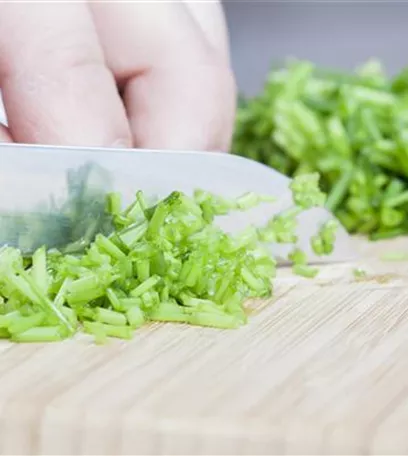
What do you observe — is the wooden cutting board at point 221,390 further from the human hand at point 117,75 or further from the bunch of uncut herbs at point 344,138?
the bunch of uncut herbs at point 344,138

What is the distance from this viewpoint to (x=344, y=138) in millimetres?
1814

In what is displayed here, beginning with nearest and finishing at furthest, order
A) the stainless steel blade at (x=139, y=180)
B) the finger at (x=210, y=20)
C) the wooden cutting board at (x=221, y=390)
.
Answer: the wooden cutting board at (x=221, y=390)
the stainless steel blade at (x=139, y=180)
the finger at (x=210, y=20)

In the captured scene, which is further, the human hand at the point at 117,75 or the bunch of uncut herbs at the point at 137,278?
the human hand at the point at 117,75

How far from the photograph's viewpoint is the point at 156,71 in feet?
4.87

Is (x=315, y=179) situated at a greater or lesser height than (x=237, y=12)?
greater

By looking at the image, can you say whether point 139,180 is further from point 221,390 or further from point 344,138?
point 344,138

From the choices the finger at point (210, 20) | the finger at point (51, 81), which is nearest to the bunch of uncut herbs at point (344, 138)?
the finger at point (210, 20)

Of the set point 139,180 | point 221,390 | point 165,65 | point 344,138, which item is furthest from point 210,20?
point 221,390

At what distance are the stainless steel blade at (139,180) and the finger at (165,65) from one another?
110 millimetres

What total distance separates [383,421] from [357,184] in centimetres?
96

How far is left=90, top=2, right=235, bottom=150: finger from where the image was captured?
146 cm

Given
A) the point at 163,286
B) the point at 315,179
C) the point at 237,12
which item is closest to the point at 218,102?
the point at 315,179

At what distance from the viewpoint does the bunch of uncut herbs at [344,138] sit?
174 cm

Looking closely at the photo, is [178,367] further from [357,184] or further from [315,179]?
[357,184]
